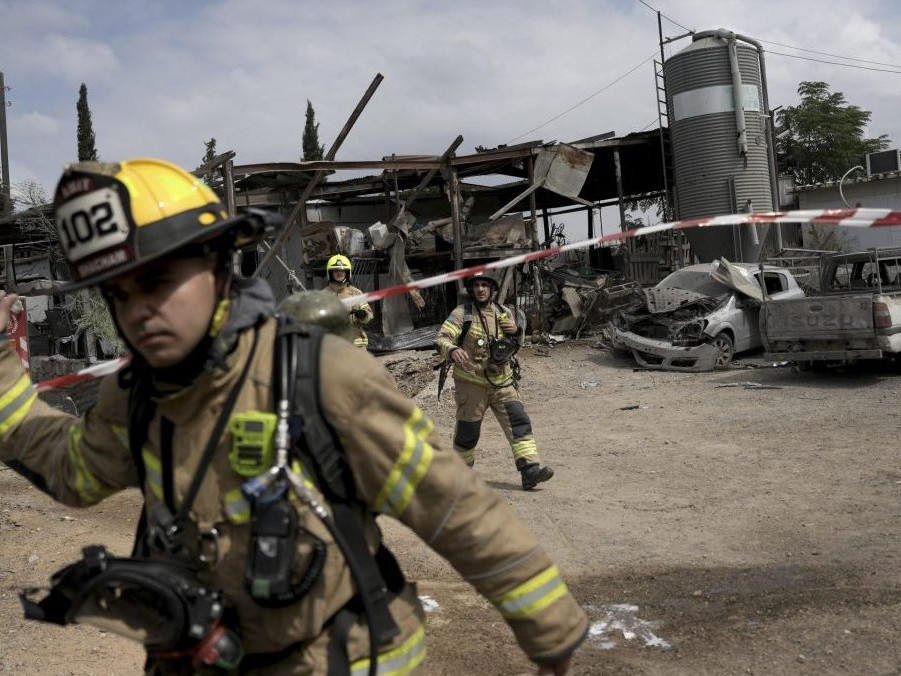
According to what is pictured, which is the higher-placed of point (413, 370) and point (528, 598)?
point (528, 598)

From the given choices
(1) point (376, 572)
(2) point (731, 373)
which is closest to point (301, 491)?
(1) point (376, 572)

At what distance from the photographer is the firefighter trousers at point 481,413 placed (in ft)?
25.1

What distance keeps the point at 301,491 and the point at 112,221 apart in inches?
24.7

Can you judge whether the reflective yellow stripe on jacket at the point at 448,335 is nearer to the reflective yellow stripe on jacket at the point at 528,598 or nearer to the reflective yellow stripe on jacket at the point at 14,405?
the reflective yellow stripe on jacket at the point at 14,405

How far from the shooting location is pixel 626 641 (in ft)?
13.8

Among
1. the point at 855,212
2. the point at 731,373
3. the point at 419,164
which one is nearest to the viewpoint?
the point at 855,212

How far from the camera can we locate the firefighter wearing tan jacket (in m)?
1.69

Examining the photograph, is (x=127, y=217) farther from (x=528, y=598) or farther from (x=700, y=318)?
(x=700, y=318)

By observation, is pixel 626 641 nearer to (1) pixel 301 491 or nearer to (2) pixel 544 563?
(2) pixel 544 563

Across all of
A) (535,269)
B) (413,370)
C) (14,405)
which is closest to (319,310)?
(14,405)

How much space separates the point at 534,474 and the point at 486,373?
973 millimetres

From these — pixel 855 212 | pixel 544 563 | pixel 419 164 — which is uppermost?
pixel 419 164

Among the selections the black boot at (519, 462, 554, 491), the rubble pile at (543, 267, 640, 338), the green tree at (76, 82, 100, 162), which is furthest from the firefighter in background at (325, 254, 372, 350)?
the green tree at (76, 82, 100, 162)

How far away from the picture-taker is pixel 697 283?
1551cm
